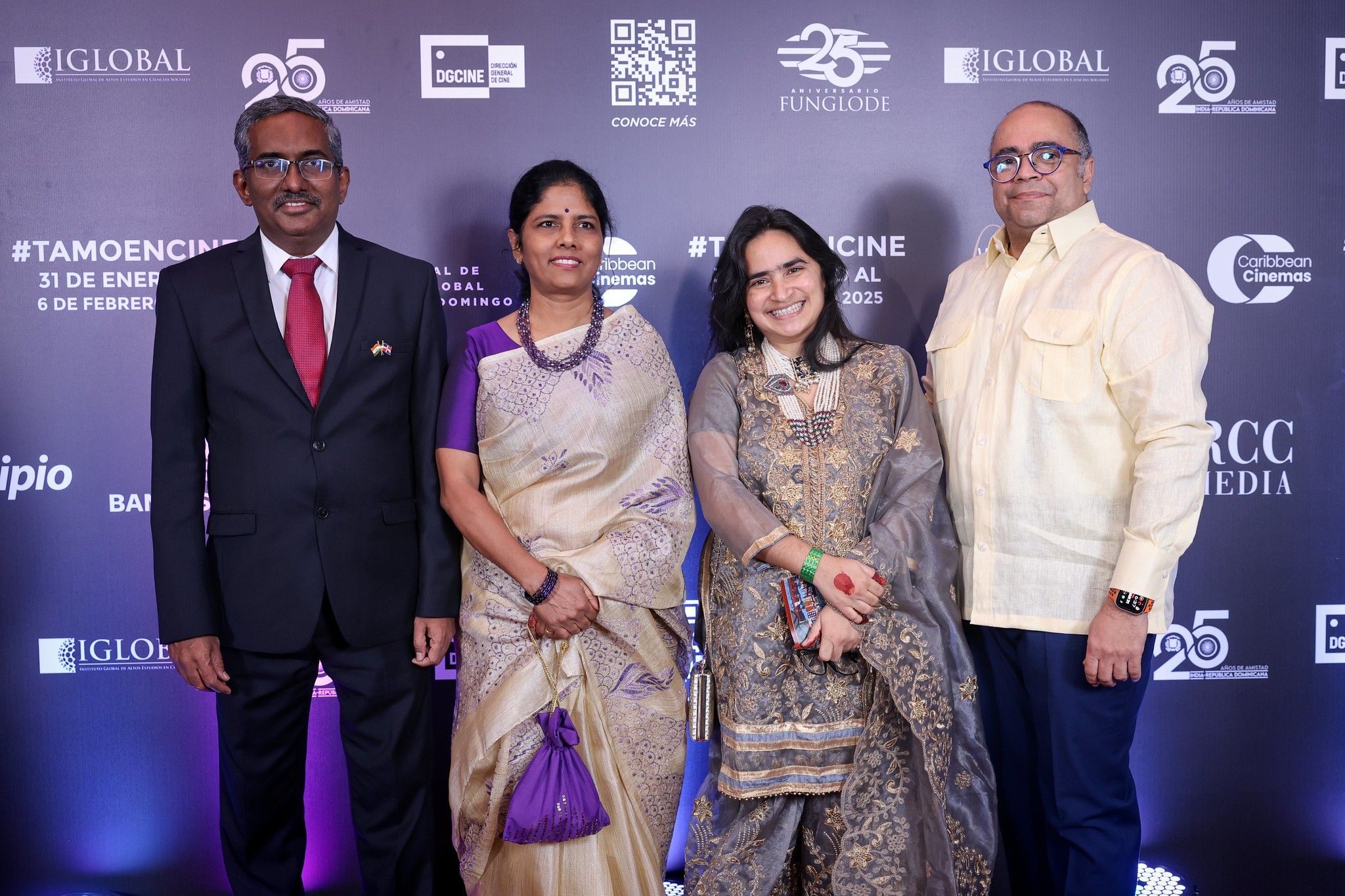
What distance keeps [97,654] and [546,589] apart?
1.59m

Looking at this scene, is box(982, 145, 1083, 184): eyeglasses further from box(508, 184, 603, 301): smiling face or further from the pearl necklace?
box(508, 184, 603, 301): smiling face

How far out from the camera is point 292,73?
2.72 metres

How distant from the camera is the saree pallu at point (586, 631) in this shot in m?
2.11

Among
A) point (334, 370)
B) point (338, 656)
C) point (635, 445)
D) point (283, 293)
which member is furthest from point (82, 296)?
point (635, 445)

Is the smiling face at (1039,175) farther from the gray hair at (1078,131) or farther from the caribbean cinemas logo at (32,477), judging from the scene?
the caribbean cinemas logo at (32,477)

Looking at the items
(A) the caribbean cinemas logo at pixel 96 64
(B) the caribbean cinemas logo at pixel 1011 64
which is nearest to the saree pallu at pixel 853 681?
(B) the caribbean cinemas logo at pixel 1011 64

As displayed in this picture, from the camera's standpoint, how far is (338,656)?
2.11 meters

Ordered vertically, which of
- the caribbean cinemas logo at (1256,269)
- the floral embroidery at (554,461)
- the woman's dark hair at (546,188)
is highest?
the woman's dark hair at (546,188)

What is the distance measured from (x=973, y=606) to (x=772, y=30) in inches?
66.5

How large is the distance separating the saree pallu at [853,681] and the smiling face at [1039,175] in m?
0.43

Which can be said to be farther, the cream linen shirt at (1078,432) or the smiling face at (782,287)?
the smiling face at (782,287)

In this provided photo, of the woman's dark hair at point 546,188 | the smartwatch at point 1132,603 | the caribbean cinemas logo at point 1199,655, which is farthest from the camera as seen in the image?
the caribbean cinemas logo at point 1199,655

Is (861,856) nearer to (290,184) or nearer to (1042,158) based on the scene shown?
(1042,158)

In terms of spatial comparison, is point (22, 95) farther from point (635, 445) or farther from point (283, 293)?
point (635, 445)
